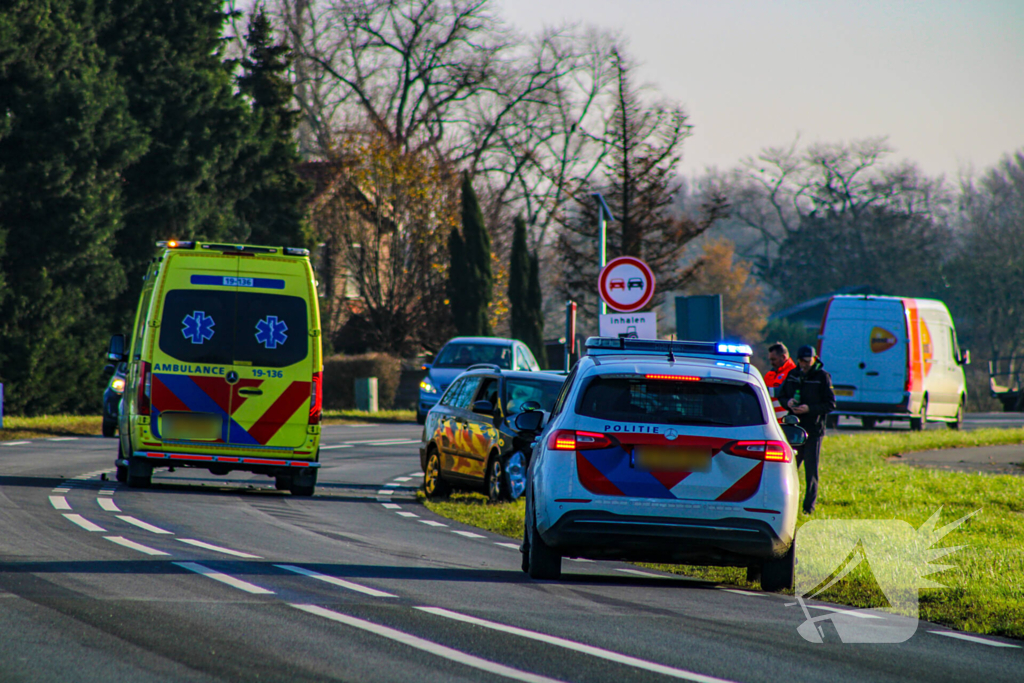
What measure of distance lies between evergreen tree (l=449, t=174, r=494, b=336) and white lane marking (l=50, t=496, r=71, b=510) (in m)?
30.5

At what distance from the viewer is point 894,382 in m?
29.4

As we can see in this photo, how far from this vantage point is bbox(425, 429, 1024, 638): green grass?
9.12 metres

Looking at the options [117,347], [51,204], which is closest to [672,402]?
[117,347]

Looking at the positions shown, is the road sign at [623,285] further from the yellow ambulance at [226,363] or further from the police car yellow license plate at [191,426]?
the police car yellow license plate at [191,426]

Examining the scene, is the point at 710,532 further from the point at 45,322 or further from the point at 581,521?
the point at 45,322

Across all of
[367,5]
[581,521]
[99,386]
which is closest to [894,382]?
[99,386]

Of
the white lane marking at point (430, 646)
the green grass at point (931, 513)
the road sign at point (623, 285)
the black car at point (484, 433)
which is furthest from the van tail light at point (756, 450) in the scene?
the road sign at point (623, 285)

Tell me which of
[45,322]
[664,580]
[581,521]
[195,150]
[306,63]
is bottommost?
[664,580]

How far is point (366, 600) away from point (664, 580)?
2815 mm

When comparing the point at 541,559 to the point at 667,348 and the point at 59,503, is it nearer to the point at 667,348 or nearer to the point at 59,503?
the point at 667,348

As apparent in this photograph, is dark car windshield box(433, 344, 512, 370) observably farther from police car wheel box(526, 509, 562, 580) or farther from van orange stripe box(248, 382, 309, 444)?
police car wheel box(526, 509, 562, 580)

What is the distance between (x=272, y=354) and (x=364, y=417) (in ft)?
68.4

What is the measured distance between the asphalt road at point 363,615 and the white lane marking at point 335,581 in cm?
3

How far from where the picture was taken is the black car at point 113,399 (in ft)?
76.8
